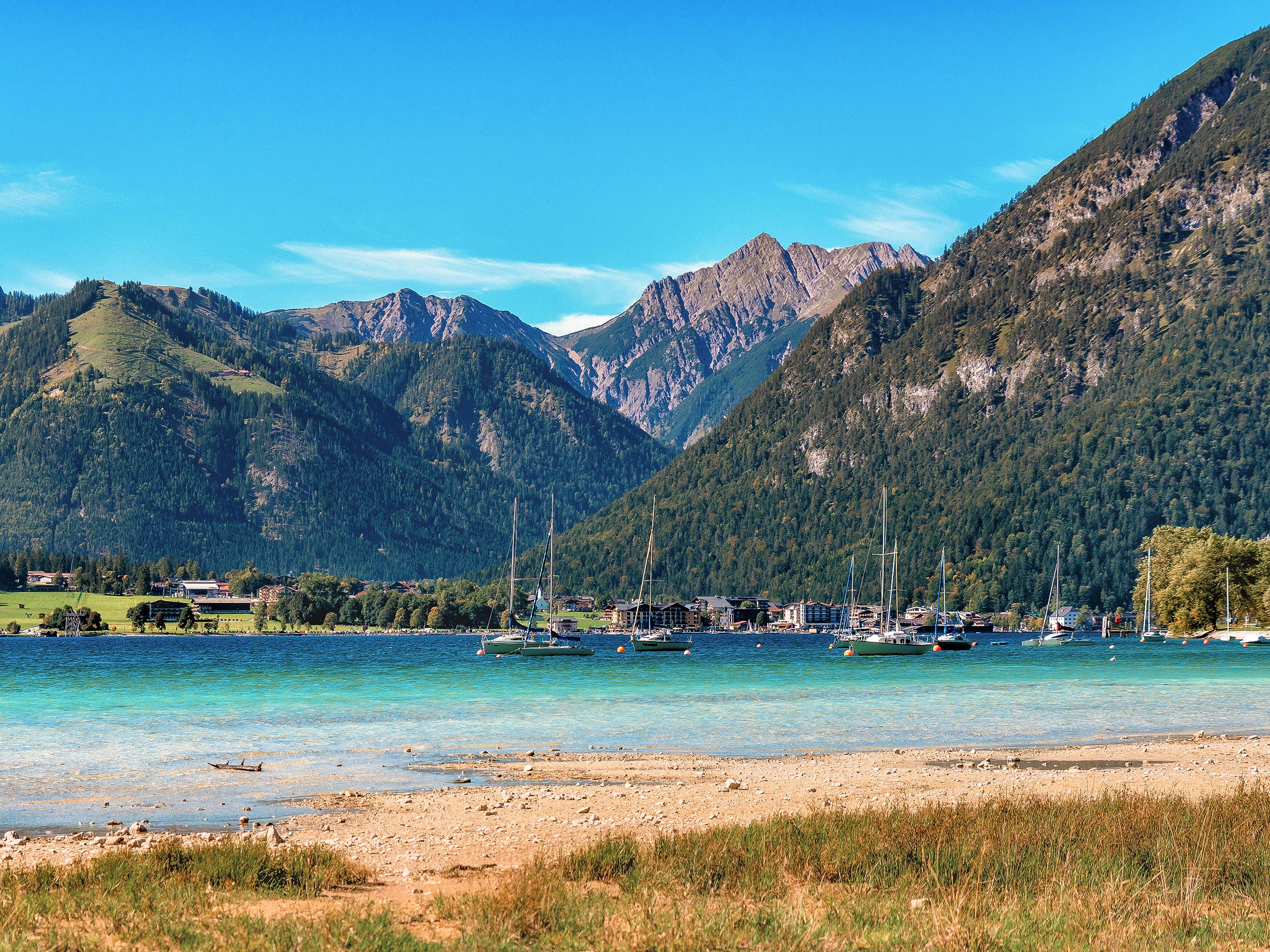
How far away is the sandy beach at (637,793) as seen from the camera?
21.8 metres

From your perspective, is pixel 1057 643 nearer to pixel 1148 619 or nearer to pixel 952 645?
pixel 1148 619

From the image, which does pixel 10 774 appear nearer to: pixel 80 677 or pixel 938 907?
pixel 938 907

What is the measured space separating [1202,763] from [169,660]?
396 ft

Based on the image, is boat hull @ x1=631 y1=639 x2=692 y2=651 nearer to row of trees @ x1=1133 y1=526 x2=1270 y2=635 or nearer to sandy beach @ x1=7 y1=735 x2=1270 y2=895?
row of trees @ x1=1133 y1=526 x2=1270 y2=635

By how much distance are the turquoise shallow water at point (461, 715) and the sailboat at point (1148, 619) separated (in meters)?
61.9

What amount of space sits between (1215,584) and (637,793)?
156859 millimetres

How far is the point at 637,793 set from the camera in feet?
96.0

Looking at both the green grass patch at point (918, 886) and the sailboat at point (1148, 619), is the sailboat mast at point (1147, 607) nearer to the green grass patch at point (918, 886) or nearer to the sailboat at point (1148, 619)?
the sailboat at point (1148, 619)

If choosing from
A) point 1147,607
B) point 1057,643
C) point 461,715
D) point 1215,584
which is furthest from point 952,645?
point 461,715

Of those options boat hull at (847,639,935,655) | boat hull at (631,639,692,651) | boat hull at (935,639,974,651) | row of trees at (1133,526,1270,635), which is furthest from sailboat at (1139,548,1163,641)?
boat hull at (631,639,692,651)

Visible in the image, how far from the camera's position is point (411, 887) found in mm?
18453

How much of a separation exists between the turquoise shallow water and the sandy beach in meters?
2.69

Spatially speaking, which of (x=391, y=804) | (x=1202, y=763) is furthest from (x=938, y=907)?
(x=1202, y=763)

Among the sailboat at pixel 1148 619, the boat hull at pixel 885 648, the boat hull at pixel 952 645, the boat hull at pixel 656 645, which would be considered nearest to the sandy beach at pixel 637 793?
the boat hull at pixel 885 648
